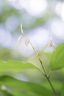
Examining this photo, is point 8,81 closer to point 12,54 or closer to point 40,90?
point 40,90

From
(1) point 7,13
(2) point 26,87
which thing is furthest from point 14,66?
(1) point 7,13

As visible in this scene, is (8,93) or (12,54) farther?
(12,54)

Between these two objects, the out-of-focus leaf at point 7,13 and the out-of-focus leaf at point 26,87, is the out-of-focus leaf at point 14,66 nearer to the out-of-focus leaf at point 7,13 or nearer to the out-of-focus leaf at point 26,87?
the out-of-focus leaf at point 26,87

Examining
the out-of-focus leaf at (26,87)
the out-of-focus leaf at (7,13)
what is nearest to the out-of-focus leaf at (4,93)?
the out-of-focus leaf at (26,87)

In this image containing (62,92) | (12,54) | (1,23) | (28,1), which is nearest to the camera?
(62,92)

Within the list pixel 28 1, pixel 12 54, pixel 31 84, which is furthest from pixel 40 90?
pixel 28 1

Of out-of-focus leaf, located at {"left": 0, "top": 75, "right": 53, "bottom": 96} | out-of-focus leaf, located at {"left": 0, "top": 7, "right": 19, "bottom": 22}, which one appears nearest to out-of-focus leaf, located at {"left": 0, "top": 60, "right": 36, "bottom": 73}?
out-of-focus leaf, located at {"left": 0, "top": 75, "right": 53, "bottom": 96}
